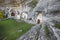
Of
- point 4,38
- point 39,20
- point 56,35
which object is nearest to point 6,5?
point 39,20

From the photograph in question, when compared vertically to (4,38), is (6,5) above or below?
above

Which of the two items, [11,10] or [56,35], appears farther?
[11,10]

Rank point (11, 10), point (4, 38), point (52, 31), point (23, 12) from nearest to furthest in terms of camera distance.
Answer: point (52, 31) < point (4, 38) < point (23, 12) < point (11, 10)

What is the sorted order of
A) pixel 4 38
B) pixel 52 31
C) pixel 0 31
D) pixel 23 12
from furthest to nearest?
pixel 23 12
pixel 0 31
pixel 4 38
pixel 52 31

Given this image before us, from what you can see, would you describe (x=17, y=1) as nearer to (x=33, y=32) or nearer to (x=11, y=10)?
(x=11, y=10)

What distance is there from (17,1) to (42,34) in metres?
32.0

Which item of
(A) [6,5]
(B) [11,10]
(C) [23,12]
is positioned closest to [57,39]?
(C) [23,12]

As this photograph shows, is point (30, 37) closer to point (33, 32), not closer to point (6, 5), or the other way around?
point (33, 32)

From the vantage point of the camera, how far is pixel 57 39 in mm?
19656

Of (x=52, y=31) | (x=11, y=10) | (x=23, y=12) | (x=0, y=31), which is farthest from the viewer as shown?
(x=11, y=10)

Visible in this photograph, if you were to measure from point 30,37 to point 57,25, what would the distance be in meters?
4.69

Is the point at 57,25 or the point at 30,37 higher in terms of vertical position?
the point at 57,25

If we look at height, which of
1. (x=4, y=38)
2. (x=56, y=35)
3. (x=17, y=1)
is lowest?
(x=4, y=38)

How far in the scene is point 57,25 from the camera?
69.7ft
